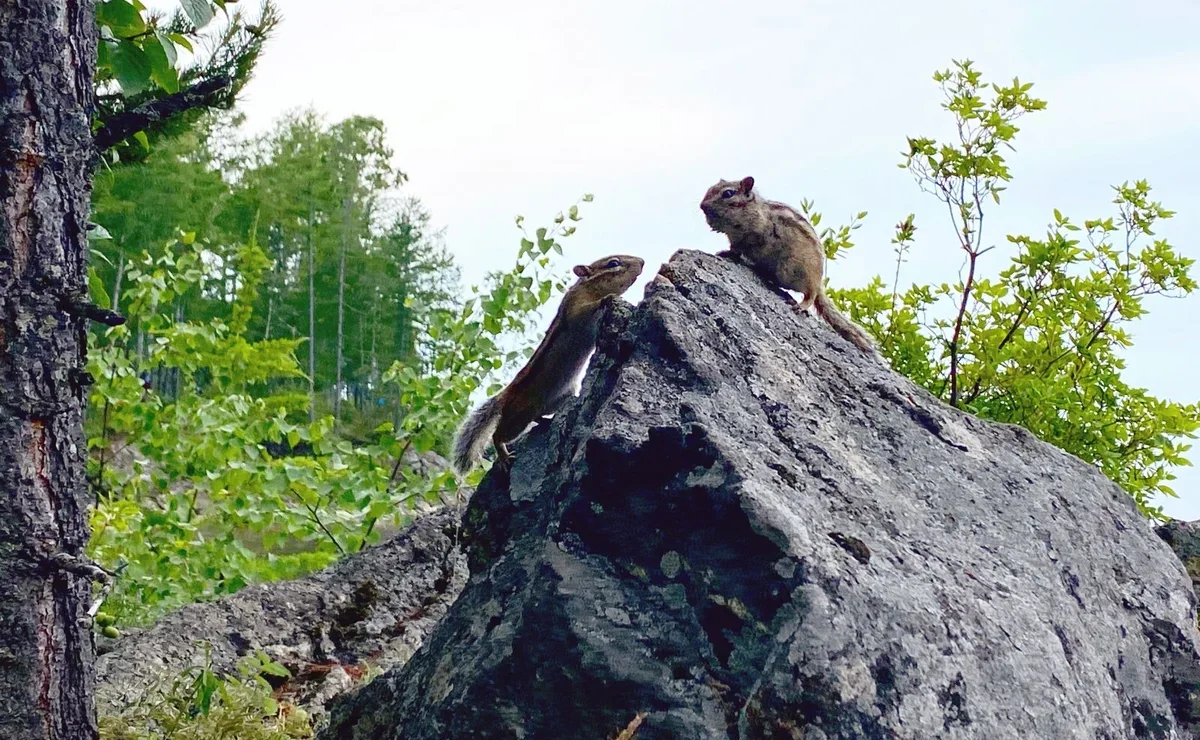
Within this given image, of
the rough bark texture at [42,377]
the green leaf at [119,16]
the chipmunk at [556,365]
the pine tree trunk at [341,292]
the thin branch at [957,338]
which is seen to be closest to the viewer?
the rough bark texture at [42,377]

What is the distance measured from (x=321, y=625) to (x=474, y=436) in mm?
1210

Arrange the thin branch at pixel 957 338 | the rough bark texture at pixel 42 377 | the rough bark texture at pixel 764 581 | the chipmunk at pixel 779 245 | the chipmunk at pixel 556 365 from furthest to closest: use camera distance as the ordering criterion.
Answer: the thin branch at pixel 957 338
the chipmunk at pixel 779 245
the chipmunk at pixel 556 365
the rough bark texture at pixel 42 377
the rough bark texture at pixel 764 581

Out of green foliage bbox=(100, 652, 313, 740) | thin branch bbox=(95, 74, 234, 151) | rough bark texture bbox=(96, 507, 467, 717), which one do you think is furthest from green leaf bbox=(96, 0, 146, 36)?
thin branch bbox=(95, 74, 234, 151)

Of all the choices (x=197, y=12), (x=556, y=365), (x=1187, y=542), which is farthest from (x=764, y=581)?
(x=1187, y=542)

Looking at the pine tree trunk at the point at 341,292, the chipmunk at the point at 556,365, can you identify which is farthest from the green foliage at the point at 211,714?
the pine tree trunk at the point at 341,292

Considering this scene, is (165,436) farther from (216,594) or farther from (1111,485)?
(1111,485)

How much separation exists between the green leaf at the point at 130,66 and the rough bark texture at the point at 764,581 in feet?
5.15

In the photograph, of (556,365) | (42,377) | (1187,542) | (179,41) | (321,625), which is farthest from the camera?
(321,625)

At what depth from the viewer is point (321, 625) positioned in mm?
4543

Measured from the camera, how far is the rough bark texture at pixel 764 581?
1.99 m

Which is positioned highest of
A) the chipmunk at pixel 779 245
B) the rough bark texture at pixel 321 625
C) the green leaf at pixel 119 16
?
the green leaf at pixel 119 16

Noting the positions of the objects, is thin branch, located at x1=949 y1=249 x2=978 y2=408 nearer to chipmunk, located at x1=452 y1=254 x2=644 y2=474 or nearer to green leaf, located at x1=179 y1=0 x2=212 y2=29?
chipmunk, located at x1=452 y1=254 x2=644 y2=474

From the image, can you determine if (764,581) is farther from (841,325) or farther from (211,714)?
(211,714)

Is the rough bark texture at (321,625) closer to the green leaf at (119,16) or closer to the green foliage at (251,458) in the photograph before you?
the green foliage at (251,458)
